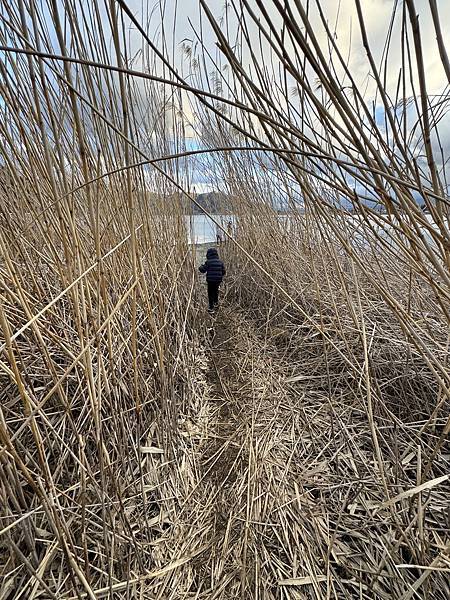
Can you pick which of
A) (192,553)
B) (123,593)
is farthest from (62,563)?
(192,553)

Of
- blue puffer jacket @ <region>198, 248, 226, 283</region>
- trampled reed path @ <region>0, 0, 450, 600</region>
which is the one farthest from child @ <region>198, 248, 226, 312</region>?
trampled reed path @ <region>0, 0, 450, 600</region>

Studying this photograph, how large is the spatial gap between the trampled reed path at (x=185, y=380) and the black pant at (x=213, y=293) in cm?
104

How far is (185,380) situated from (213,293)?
1.28 m

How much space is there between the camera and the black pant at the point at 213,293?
7.54ft

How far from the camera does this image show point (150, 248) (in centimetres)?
84

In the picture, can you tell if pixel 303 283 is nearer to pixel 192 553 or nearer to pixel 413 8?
pixel 192 553

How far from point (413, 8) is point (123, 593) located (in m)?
0.83

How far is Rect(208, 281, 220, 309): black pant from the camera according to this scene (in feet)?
7.54

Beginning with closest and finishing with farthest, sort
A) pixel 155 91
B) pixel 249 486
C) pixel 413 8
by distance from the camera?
pixel 413 8, pixel 249 486, pixel 155 91

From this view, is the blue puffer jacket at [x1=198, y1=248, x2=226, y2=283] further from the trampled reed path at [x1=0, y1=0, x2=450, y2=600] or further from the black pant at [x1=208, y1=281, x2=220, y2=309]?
the trampled reed path at [x1=0, y1=0, x2=450, y2=600]

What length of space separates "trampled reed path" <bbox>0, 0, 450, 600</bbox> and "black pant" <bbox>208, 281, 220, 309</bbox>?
104cm

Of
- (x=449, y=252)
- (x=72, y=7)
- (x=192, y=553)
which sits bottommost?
(x=192, y=553)

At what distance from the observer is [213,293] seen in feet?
7.68

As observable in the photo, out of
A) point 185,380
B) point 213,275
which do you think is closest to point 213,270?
point 213,275
